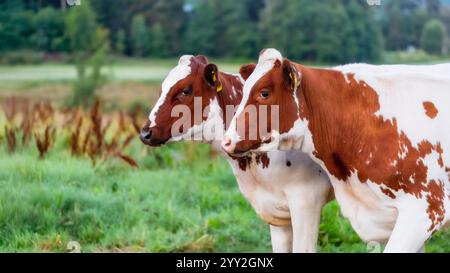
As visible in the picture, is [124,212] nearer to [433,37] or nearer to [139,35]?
[139,35]

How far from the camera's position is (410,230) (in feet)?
12.7

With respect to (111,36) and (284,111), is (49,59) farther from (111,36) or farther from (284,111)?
(284,111)

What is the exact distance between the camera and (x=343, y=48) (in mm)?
9273

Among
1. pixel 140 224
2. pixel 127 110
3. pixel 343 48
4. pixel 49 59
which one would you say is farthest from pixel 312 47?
pixel 140 224

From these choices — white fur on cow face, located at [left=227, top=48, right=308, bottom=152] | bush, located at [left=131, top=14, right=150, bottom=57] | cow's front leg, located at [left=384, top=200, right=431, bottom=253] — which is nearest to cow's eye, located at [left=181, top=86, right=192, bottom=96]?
white fur on cow face, located at [left=227, top=48, right=308, bottom=152]

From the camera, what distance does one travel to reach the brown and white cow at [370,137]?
388 centimetres

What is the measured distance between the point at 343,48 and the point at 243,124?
562 centimetres

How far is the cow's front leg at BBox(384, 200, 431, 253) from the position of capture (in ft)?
12.7

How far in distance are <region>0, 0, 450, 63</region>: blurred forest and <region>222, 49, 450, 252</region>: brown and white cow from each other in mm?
4963

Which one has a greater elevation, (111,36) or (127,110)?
(111,36)

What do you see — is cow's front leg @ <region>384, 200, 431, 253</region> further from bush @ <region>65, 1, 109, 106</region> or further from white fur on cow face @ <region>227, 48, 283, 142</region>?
bush @ <region>65, 1, 109, 106</region>

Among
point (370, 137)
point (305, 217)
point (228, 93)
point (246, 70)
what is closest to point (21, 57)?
point (228, 93)
